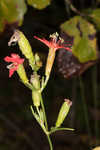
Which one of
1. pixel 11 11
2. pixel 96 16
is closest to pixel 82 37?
pixel 96 16

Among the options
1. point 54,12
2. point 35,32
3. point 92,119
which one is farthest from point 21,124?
point 54,12

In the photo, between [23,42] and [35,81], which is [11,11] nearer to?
[23,42]

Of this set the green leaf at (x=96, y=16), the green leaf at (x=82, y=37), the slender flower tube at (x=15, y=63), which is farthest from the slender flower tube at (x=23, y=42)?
the green leaf at (x=96, y=16)

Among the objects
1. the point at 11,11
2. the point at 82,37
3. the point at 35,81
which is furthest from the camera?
the point at 82,37

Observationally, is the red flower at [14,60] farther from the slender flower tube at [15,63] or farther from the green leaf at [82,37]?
the green leaf at [82,37]

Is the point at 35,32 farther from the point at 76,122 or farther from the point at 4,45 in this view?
the point at 76,122

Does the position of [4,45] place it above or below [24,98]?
above
